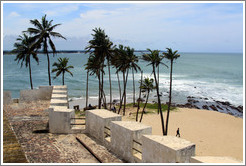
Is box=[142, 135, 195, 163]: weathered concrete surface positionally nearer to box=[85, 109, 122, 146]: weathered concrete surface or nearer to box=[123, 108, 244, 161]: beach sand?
box=[85, 109, 122, 146]: weathered concrete surface

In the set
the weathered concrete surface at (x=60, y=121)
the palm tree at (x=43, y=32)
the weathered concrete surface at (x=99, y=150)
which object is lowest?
the weathered concrete surface at (x=99, y=150)

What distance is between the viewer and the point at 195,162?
5527 millimetres

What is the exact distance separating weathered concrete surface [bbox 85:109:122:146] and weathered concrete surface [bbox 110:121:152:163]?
687 mm

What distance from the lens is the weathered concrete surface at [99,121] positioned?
382 inches

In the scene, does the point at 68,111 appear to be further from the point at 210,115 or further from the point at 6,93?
the point at 210,115

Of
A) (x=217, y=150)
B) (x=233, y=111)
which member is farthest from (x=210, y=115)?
(x=217, y=150)

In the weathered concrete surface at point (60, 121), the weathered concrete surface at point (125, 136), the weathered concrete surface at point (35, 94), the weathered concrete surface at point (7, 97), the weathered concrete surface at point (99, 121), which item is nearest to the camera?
the weathered concrete surface at point (125, 136)

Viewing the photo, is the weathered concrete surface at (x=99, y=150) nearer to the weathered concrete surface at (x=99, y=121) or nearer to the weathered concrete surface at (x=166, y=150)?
the weathered concrete surface at (x=99, y=121)

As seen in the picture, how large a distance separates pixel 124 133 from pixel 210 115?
38412 millimetres

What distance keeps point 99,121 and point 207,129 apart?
28.3 meters

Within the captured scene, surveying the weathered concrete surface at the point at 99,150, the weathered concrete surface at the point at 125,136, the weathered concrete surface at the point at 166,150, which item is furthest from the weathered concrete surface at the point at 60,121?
the weathered concrete surface at the point at 166,150

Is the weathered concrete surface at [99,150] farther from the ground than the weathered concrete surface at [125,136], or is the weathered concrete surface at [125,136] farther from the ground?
the weathered concrete surface at [125,136]

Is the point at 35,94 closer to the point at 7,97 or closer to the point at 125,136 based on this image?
the point at 7,97

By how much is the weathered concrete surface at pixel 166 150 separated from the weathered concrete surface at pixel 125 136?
2.43 feet
